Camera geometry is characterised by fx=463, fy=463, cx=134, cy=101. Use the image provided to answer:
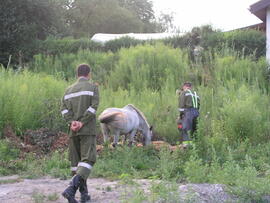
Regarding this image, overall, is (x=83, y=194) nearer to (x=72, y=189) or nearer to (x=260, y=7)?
(x=72, y=189)

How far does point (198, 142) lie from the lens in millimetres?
10273

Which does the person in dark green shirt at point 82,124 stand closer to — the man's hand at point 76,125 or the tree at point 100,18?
the man's hand at point 76,125

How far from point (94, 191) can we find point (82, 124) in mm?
1364

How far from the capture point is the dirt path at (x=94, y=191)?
6270 millimetres

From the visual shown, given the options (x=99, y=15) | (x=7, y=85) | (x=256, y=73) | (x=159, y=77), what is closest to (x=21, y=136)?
(x=7, y=85)

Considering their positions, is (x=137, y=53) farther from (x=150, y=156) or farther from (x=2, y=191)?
(x=2, y=191)

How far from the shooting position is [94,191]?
734 centimetres

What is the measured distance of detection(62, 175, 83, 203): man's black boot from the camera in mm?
6139

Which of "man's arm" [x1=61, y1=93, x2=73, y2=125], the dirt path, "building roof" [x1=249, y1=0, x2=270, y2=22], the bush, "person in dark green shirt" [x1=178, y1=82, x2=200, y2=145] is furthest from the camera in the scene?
"building roof" [x1=249, y1=0, x2=270, y2=22]

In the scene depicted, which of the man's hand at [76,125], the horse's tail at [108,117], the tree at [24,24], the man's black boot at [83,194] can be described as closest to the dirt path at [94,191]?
the man's black boot at [83,194]

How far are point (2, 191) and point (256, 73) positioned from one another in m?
12.2

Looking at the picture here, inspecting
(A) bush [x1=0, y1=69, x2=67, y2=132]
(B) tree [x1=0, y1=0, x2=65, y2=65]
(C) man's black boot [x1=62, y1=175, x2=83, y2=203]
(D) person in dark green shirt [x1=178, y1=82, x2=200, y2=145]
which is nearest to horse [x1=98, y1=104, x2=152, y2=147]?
(D) person in dark green shirt [x1=178, y1=82, x2=200, y2=145]

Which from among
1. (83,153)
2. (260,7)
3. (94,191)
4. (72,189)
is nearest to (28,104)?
(94,191)

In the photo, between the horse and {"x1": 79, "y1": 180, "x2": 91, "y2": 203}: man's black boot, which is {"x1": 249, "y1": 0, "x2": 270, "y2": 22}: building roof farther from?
{"x1": 79, "y1": 180, "x2": 91, "y2": 203}: man's black boot
